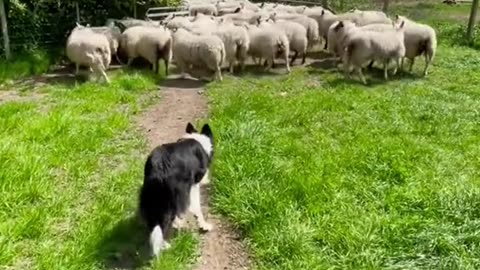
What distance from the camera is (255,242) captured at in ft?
15.8

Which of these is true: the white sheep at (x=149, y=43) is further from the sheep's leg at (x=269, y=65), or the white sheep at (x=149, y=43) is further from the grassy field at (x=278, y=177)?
the sheep's leg at (x=269, y=65)

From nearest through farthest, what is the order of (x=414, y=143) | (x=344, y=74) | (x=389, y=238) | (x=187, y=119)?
(x=389, y=238) → (x=414, y=143) → (x=187, y=119) → (x=344, y=74)

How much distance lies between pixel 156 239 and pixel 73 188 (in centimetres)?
173

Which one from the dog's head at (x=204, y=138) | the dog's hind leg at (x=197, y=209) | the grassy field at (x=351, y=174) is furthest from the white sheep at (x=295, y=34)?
the dog's hind leg at (x=197, y=209)

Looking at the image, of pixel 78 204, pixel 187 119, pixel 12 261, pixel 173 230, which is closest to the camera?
pixel 12 261

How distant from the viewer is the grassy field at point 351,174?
4.55 m

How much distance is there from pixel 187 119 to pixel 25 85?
13.1 feet

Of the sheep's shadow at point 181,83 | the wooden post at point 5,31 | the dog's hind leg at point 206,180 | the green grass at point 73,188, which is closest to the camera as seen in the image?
the green grass at point 73,188

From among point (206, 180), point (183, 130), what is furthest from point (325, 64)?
point (206, 180)

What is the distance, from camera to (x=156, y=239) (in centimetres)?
442

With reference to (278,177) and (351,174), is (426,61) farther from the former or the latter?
(278,177)

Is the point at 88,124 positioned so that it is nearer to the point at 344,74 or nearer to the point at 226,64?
the point at 226,64

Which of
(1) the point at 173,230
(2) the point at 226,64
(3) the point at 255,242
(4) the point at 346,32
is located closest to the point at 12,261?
(1) the point at 173,230

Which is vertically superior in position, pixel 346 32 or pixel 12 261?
pixel 346 32
